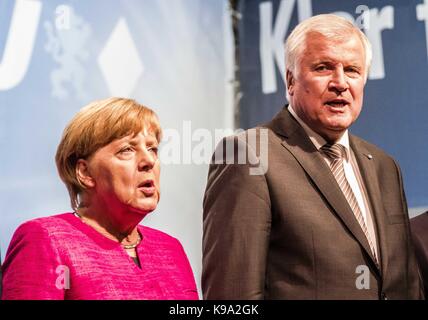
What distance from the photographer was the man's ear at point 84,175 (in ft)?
6.24

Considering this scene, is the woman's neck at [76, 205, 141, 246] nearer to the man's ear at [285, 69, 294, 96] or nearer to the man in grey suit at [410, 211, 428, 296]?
the man's ear at [285, 69, 294, 96]

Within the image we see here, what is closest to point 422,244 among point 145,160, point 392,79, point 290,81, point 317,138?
point 317,138

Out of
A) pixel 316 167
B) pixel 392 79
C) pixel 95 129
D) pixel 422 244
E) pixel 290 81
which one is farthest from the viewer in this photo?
pixel 392 79

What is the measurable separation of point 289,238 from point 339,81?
17.9 inches

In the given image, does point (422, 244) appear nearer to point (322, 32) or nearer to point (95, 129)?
point (322, 32)

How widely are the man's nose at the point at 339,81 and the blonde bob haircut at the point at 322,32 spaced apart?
0.09 meters

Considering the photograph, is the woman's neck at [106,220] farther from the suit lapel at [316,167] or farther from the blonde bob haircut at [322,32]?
the blonde bob haircut at [322,32]

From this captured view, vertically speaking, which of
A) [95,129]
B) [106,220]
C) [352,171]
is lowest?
[106,220]

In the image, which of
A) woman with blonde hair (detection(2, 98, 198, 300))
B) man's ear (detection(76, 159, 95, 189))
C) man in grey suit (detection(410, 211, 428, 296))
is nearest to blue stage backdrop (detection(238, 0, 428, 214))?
man in grey suit (detection(410, 211, 428, 296))

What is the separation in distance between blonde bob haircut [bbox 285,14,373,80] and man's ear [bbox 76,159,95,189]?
645 mm

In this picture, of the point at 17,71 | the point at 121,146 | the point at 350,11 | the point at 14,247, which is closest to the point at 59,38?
the point at 17,71

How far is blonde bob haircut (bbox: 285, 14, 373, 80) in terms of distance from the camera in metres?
2.09

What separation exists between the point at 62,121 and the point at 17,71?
0.76 feet

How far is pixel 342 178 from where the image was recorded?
6.72 ft
